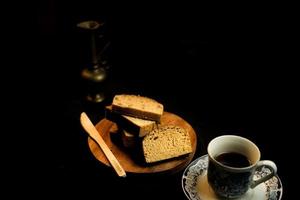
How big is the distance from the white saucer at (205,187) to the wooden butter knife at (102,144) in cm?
16

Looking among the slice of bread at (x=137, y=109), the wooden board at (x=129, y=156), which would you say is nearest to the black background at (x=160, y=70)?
the wooden board at (x=129, y=156)

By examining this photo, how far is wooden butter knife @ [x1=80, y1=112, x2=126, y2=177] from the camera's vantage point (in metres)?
0.98

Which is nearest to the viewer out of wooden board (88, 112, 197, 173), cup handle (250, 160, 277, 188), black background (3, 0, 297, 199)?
cup handle (250, 160, 277, 188)

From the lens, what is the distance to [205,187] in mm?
982

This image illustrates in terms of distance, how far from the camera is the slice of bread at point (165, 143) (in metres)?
1.02

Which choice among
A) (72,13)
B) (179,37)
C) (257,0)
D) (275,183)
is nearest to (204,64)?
(179,37)

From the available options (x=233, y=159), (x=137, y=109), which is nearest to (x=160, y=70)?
(x=137, y=109)

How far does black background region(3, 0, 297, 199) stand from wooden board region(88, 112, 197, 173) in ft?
0.22

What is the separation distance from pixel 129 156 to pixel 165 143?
104mm

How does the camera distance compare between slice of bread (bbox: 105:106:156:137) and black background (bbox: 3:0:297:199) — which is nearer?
slice of bread (bbox: 105:106:156:137)

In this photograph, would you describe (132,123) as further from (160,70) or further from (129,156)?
(160,70)

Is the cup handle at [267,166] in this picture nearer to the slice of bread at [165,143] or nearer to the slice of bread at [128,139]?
the slice of bread at [165,143]

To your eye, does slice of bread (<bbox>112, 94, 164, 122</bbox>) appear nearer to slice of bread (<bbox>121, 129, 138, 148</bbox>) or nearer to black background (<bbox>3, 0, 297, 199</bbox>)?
slice of bread (<bbox>121, 129, 138, 148</bbox>)

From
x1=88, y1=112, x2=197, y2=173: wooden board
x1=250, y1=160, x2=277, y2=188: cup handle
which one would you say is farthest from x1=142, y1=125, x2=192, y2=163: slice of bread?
x1=250, y1=160, x2=277, y2=188: cup handle
